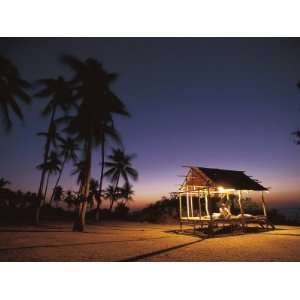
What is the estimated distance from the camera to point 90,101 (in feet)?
43.0

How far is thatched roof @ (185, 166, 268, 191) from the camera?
40.1 feet

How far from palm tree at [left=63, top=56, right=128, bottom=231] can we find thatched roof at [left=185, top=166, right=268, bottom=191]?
214 inches

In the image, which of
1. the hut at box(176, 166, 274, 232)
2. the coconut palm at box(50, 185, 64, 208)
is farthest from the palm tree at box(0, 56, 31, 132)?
the coconut palm at box(50, 185, 64, 208)

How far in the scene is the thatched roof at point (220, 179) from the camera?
1222 centimetres

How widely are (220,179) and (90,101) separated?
789 cm

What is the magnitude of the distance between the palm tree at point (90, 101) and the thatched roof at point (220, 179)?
5.45 m

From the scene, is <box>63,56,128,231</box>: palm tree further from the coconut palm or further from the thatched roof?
the coconut palm

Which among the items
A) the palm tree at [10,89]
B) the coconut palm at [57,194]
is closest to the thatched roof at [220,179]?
the palm tree at [10,89]

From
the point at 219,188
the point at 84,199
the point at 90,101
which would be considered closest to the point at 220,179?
the point at 219,188
